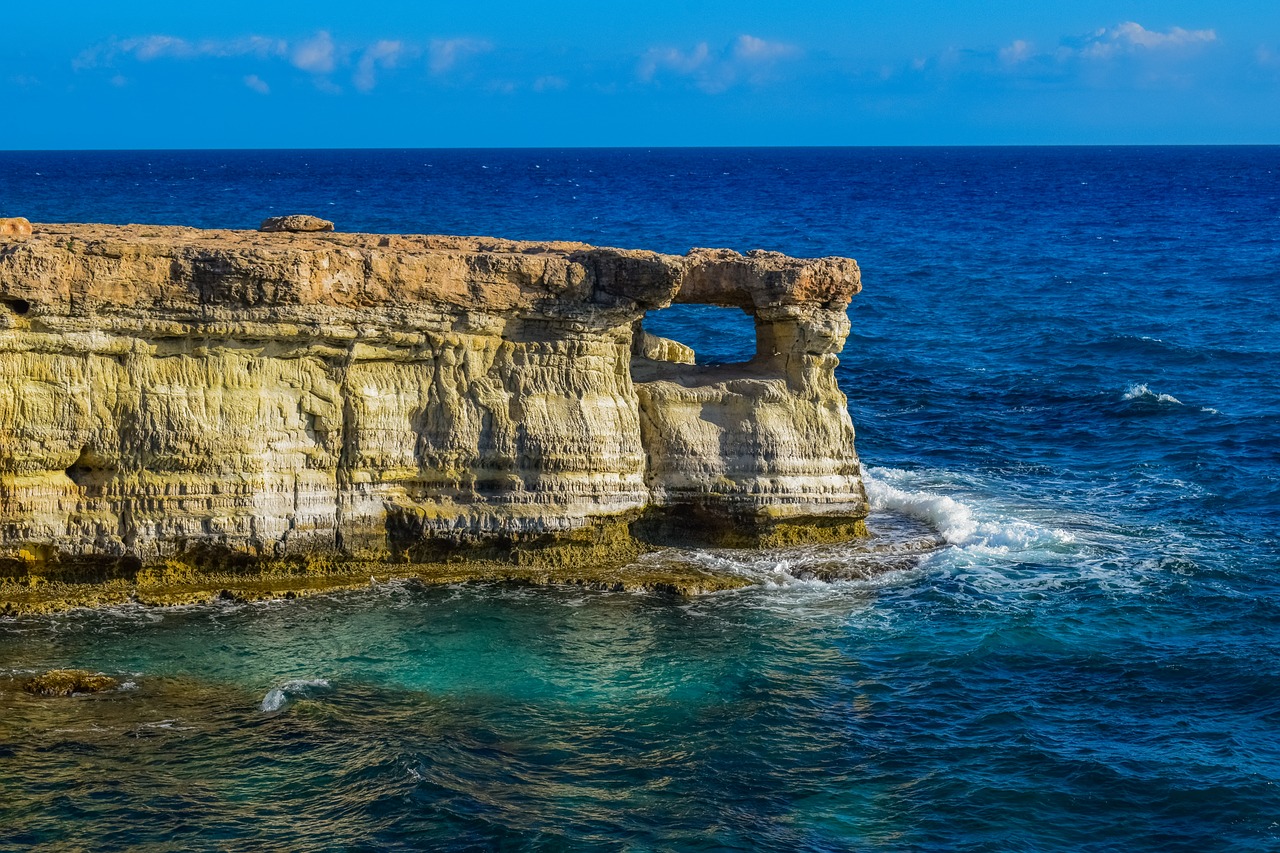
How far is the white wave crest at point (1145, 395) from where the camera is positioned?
3494 centimetres

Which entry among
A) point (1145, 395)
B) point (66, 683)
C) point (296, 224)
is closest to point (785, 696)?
point (66, 683)

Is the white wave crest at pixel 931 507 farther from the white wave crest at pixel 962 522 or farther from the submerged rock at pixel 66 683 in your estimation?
the submerged rock at pixel 66 683

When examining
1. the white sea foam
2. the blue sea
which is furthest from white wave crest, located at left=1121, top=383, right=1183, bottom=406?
the white sea foam

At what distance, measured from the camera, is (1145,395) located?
3541 cm

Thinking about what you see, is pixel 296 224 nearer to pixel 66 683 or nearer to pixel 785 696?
pixel 66 683

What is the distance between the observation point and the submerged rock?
17062 mm

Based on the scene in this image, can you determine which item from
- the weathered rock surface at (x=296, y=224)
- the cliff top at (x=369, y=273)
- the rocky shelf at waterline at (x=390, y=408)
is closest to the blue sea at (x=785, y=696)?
the rocky shelf at waterline at (x=390, y=408)

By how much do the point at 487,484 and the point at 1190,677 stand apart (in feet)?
33.2

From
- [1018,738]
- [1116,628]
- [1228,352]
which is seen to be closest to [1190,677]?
[1116,628]

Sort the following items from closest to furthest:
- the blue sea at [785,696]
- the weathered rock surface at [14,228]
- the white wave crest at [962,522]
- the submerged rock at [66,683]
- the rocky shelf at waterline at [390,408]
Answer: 1. the blue sea at [785,696]
2. the submerged rock at [66,683]
3. the rocky shelf at waterline at [390,408]
4. the weathered rock surface at [14,228]
5. the white wave crest at [962,522]

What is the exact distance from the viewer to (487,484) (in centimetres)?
2127

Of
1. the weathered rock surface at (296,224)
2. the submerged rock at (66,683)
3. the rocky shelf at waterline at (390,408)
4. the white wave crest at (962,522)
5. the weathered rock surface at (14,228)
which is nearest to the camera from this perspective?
the submerged rock at (66,683)

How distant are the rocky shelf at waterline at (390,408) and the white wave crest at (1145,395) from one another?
14.8 metres

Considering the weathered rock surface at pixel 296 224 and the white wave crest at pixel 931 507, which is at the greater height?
the weathered rock surface at pixel 296 224
